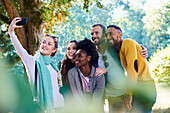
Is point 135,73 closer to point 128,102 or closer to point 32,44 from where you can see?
point 128,102

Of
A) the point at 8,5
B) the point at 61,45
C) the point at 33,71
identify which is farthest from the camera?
the point at 61,45

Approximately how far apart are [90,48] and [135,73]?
2.08 feet

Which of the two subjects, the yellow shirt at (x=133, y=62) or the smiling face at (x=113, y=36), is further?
the smiling face at (x=113, y=36)

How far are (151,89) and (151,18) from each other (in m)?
18.9

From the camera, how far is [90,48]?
2533 millimetres

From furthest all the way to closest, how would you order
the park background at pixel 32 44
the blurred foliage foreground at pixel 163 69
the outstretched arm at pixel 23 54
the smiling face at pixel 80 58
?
the blurred foliage foreground at pixel 163 69, the park background at pixel 32 44, the smiling face at pixel 80 58, the outstretched arm at pixel 23 54

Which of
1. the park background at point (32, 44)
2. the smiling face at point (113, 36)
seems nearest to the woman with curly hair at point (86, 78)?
the smiling face at point (113, 36)

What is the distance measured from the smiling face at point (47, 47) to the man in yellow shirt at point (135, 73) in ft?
2.42

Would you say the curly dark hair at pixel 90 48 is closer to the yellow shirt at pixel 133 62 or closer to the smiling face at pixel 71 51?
the smiling face at pixel 71 51

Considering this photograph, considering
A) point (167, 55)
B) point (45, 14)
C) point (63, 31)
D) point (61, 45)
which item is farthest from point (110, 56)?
point (63, 31)

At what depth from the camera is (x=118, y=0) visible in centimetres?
2359

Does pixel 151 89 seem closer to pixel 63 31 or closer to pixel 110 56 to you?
pixel 110 56

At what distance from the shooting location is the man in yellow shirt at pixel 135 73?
7.90 feet

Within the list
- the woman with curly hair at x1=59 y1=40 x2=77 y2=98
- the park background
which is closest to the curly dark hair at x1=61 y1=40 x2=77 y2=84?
the woman with curly hair at x1=59 y1=40 x2=77 y2=98
